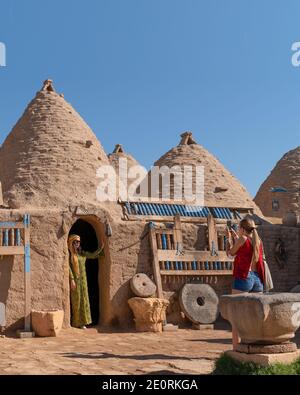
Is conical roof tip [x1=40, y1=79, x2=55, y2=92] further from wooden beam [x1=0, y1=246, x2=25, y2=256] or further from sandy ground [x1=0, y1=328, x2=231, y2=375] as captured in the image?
sandy ground [x1=0, y1=328, x2=231, y2=375]

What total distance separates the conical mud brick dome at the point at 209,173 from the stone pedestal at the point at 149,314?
21.9ft

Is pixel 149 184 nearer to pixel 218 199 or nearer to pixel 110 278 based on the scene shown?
pixel 218 199

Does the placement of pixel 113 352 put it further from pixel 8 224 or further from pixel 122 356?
pixel 8 224

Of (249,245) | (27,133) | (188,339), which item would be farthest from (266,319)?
(27,133)

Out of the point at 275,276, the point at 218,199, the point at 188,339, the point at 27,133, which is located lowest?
the point at 188,339

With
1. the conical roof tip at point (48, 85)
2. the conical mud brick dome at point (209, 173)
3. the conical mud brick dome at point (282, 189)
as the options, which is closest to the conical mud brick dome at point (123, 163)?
the conical mud brick dome at point (209, 173)

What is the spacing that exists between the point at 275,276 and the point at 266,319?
7.83 metres

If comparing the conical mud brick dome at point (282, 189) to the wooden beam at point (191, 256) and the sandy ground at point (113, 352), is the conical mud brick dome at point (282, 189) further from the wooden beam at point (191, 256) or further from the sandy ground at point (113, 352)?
the sandy ground at point (113, 352)

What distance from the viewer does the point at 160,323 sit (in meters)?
10.6

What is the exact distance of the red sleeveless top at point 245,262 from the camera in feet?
20.0

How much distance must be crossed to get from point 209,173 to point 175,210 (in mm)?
5627

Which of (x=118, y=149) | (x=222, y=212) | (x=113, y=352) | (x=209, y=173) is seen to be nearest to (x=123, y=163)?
(x=118, y=149)

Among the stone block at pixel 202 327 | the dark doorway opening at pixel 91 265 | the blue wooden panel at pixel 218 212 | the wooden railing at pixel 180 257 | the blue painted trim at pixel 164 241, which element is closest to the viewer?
the stone block at pixel 202 327

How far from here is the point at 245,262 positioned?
6109 mm
